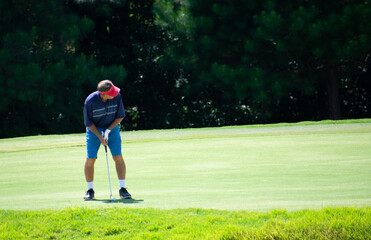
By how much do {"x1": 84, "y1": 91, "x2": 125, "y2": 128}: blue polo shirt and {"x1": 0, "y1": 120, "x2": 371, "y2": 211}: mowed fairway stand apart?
3.23ft

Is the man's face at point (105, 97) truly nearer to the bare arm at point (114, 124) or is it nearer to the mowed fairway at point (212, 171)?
the bare arm at point (114, 124)

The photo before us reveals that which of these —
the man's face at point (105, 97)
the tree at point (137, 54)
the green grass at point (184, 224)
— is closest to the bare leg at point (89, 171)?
the man's face at point (105, 97)

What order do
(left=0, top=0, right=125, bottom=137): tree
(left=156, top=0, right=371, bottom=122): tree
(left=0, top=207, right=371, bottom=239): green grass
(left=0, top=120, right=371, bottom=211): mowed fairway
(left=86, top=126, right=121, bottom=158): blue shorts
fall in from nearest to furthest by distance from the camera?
(left=0, top=207, right=371, bottom=239): green grass
(left=0, top=120, right=371, bottom=211): mowed fairway
(left=86, top=126, right=121, bottom=158): blue shorts
(left=156, top=0, right=371, bottom=122): tree
(left=0, top=0, right=125, bottom=137): tree

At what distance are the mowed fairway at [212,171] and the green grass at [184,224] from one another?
0.51 meters

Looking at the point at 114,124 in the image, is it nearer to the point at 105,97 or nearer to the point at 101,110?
the point at 101,110

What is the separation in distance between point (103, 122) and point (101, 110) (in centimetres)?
18

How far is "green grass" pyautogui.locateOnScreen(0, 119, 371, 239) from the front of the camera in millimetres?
6156

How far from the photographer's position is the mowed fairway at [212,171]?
25.0ft

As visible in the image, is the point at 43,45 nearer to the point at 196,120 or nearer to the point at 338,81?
the point at 196,120

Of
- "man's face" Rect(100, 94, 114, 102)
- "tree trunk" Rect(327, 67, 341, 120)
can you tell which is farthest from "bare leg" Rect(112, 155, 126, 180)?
"tree trunk" Rect(327, 67, 341, 120)

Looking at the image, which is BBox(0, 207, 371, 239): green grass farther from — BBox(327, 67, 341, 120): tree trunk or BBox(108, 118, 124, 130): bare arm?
BBox(327, 67, 341, 120): tree trunk

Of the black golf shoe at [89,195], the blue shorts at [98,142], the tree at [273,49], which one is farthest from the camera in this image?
the tree at [273,49]

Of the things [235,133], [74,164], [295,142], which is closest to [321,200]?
[74,164]

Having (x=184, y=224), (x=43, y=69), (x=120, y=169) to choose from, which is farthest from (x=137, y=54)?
(x=184, y=224)
